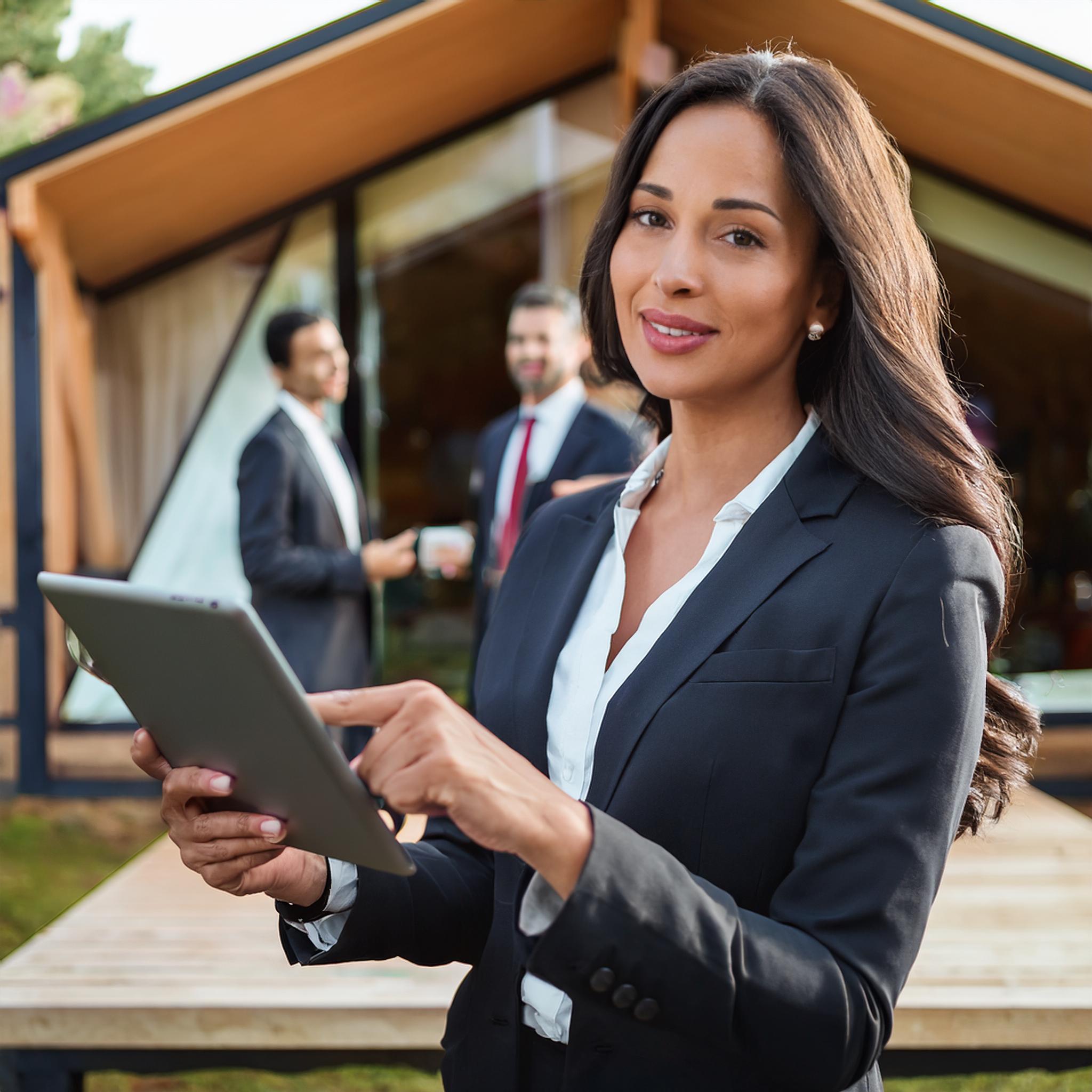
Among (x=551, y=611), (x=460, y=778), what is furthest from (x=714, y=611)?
(x=460, y=778)

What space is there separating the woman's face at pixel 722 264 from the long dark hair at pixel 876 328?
0.03 metres

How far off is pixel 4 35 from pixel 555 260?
22.0ft

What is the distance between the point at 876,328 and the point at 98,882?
528cm

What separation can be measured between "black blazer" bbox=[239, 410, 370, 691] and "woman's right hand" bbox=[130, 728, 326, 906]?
2.91m

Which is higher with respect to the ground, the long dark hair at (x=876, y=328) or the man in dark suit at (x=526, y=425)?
the long dark hair at (x=876, y=328)

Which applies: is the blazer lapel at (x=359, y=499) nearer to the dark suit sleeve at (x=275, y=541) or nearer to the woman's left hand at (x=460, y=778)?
the dark suit sleeve at (x=275, y=541)

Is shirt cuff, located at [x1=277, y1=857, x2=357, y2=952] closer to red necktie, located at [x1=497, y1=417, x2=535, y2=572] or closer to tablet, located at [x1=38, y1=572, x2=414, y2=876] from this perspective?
tablet, located at [x1=38, y1=572, x2=414, y2=876]

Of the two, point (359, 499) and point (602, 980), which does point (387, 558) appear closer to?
point (359, 499)

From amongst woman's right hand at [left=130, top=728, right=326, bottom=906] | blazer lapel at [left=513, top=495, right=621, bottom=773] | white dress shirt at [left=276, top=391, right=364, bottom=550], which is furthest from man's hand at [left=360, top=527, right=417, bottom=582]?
woman's right hand at [left=130, top=728, right=326, bottom=906]

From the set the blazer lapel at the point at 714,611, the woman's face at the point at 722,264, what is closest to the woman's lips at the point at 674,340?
the woman's face at the point at 722,264

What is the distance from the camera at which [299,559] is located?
423 centimetres

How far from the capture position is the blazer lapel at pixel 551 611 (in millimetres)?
1460

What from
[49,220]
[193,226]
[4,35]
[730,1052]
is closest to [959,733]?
[730,1052]

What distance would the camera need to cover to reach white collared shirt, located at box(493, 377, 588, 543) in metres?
4.58
